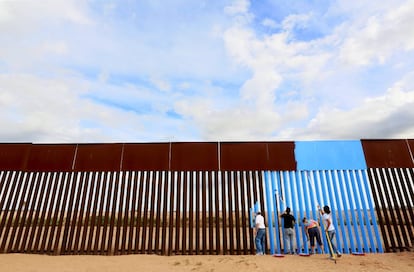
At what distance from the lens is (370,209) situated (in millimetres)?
8023

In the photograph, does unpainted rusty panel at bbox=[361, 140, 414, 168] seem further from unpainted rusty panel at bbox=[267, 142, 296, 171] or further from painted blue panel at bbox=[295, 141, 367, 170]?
unpainted rusty panel at bbox=[267, 142, 296, 171]

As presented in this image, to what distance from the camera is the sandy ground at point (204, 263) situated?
5.91 metres

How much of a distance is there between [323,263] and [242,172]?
3.30 meters

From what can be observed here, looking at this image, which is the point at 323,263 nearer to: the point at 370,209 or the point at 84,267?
the point at 370,209

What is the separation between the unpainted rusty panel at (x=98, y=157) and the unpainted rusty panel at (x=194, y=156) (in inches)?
75.5

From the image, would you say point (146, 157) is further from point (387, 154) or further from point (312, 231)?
point (387, 154)

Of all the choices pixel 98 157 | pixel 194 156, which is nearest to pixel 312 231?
pixel 194 156

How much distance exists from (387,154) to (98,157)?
9785 millimetres

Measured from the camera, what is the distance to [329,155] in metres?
8.52

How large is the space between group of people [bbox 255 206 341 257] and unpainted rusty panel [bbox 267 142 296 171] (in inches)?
55.1

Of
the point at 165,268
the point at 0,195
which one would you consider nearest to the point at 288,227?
the point at 165,268

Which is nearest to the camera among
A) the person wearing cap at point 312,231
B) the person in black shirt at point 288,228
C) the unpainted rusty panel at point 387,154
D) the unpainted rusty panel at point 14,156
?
the person wearing cap at point 312,231

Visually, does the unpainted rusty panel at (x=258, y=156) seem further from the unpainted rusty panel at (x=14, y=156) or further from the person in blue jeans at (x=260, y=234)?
the unpainted rusty panel at (x=14, y=156)

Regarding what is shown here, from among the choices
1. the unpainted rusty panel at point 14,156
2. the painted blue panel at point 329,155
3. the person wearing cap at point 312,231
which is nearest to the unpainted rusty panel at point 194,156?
the painted blue panel at point 329,155
